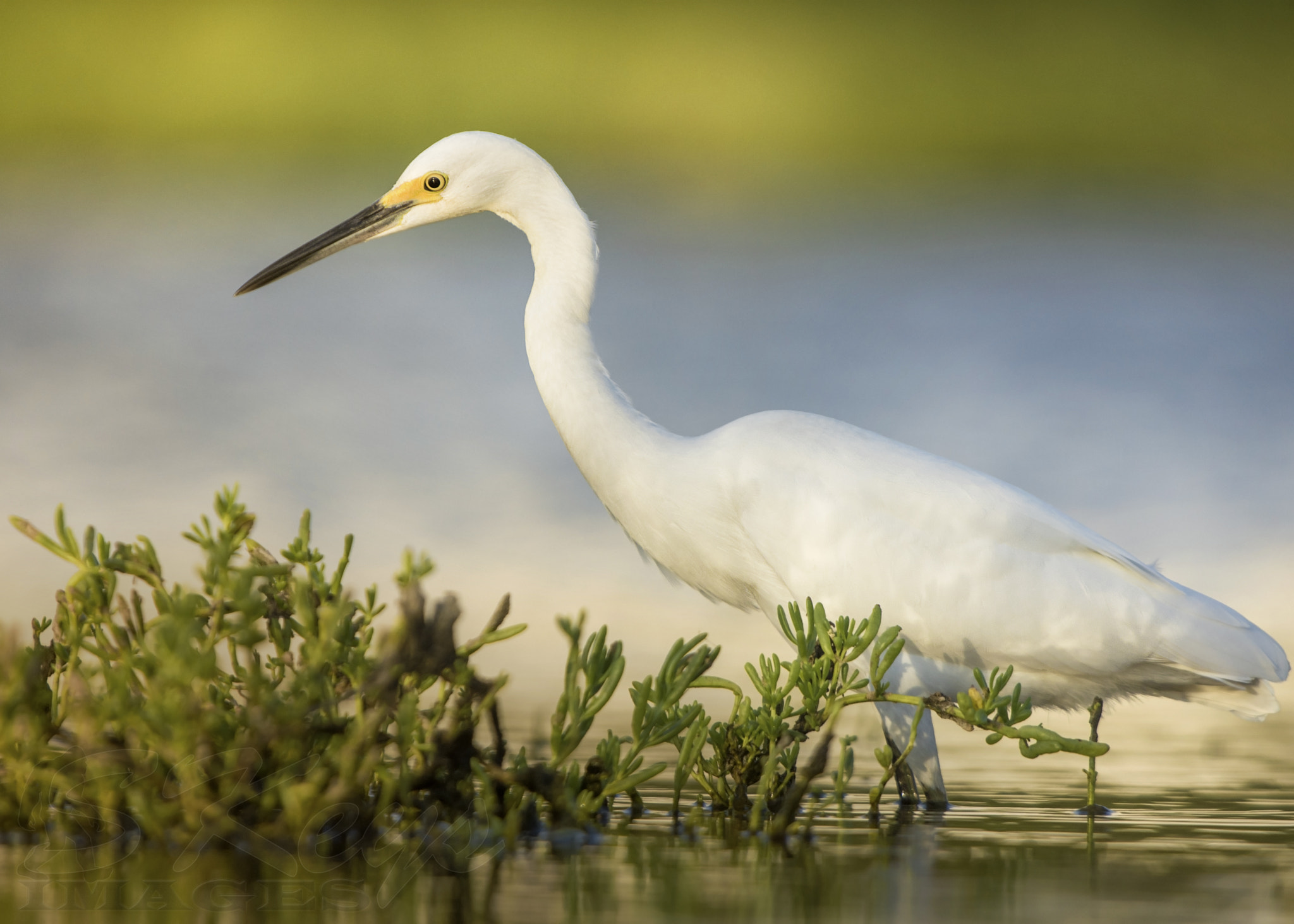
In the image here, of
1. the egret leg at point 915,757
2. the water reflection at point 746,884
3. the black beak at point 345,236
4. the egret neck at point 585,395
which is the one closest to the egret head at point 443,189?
the black beak at point 345,236

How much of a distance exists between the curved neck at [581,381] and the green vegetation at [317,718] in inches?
39.3

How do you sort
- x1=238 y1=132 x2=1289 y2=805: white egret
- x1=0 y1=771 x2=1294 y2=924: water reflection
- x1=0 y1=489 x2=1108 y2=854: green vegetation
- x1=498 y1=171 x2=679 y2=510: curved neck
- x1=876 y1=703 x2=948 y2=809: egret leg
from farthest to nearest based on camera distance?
x1=498 y1=171 x2=679 y2=510: curved neck < x1=238 y1=132 x2=1289 y2=805: white egret < x1=876 y1=703 x2=948 y2=809: egret leg < x1=0 y1=489 x2=1108 y2=854: green vegetation < x1=0 y1=771 x2=1294 y2=924: water reflection

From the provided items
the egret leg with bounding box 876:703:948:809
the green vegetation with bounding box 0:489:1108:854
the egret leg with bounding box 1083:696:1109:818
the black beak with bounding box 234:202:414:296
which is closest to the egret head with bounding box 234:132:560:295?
the black beak with bounding box 234:202:414:296

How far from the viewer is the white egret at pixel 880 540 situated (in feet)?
10.9

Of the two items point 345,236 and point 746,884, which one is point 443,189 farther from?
point 746,884

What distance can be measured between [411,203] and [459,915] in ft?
8.11

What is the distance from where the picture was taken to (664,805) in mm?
3014

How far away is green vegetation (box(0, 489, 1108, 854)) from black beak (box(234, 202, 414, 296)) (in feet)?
4.89

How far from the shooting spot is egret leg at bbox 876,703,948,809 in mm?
3164

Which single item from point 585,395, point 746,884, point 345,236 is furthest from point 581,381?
point 746,884

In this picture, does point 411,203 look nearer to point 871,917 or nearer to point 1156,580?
point 1156,580

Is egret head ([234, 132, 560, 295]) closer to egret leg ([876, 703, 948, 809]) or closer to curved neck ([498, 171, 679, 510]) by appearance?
curved neck ([498, 171, 679, 510])

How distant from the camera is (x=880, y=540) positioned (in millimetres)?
3354

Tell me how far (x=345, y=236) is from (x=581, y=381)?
0.87m
